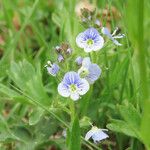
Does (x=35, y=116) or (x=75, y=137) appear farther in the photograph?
(x=35, y=116)

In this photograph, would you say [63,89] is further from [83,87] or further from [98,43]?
[98,43]

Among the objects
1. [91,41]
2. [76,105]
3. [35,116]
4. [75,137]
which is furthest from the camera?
[76,105]

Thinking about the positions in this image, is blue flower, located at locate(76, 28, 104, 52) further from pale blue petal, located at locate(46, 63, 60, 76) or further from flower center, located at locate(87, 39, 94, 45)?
pale blue petal, located at locate(46, 63, 60, 76)

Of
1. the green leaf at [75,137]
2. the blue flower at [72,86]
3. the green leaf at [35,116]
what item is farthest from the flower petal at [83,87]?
the green leaf at [35,116]

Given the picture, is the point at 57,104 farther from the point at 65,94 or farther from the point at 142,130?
the point at 142,130

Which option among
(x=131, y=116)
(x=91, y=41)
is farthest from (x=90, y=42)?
(x=131, y=116)

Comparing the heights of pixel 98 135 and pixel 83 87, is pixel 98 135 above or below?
below

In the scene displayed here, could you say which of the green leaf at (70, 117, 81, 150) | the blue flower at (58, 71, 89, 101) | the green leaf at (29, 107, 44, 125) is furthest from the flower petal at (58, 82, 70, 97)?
the green leaf at (29, 107, 44, 125)
